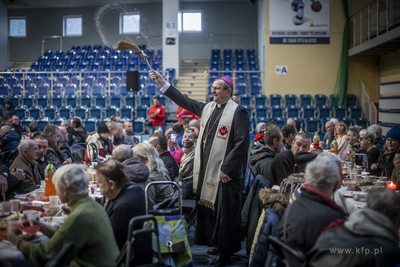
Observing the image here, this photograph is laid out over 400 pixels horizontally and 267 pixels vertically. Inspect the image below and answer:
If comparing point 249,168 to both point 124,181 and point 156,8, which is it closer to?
point 124,181

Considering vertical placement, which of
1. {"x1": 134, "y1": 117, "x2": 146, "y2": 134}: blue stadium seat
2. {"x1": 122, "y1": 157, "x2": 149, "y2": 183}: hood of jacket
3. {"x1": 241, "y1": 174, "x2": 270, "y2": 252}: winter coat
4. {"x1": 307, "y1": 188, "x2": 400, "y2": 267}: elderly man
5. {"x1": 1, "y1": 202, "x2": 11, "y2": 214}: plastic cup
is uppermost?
{"x1": 134, "y1": 117, "x2": 146, "y2": 134}: blue stadium seat

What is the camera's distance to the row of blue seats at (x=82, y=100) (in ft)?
45.1

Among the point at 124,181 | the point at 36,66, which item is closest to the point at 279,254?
the point at 124,181

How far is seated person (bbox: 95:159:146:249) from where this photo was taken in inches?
104

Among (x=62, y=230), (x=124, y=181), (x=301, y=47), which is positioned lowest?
(x=62, y=230)

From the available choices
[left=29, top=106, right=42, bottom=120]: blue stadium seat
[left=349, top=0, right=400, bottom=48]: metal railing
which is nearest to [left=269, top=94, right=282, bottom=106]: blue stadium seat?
[left=349, top=0, right=400, bottom=48]: metal railing

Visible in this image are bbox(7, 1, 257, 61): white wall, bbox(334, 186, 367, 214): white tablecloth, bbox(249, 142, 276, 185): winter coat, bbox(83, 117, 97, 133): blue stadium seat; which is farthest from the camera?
bbox(7, 1, 257, 61): white wall

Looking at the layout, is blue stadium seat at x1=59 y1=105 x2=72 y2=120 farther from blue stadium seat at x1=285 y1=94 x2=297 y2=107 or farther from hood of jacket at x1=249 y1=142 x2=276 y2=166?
hood of jacket at x1=249 y1=142 x2=276 y2=166

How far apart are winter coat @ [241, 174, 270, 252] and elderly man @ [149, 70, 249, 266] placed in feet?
0.34

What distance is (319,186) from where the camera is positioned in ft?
7.29

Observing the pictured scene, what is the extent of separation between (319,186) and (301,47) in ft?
43.4

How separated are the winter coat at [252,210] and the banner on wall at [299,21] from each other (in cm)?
1164

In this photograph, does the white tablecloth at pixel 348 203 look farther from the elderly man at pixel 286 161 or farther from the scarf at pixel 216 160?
the scarf at pixel 216 160

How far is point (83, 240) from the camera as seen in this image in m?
2.25
